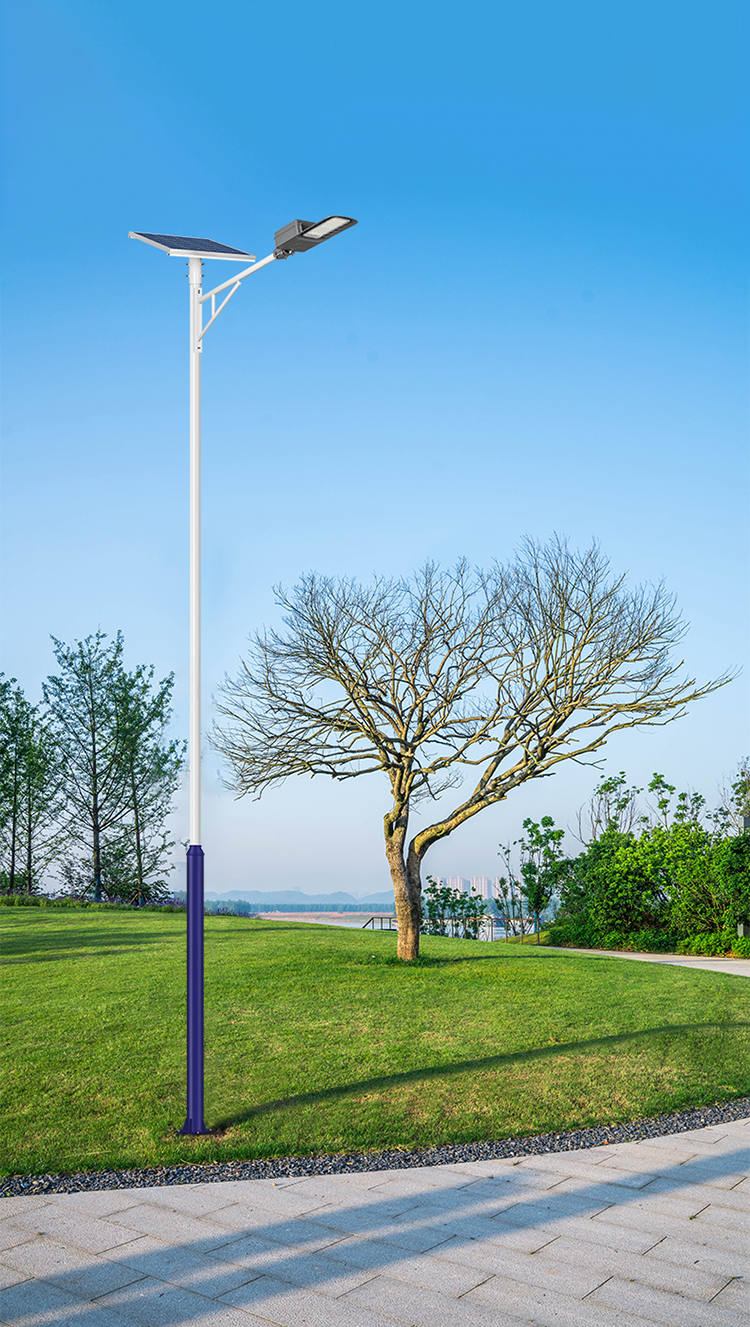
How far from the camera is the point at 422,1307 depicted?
11.6ft

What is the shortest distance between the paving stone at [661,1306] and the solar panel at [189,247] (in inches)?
247

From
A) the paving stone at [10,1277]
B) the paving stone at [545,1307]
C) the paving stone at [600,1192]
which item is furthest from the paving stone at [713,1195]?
the paving stone at [10,1277]

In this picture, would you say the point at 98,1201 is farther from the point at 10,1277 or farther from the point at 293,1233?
the point at 293,1233

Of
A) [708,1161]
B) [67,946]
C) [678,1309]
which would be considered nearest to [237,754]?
[67,946]

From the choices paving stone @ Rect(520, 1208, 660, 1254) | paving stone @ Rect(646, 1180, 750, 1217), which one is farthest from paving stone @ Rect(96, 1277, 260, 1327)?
paving stone @ Rect(646, 1180, 750, 1217)

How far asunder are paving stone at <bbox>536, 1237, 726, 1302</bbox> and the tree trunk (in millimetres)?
8873

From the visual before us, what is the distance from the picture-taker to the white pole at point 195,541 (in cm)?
588

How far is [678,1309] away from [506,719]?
1019 cm

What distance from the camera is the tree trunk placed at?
13055 mm

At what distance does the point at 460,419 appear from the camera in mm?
14656

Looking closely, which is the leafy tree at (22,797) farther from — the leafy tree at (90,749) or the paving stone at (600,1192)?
the paving stone at (600,1192)

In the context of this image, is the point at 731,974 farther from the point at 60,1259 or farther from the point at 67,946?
the point at 60,1259

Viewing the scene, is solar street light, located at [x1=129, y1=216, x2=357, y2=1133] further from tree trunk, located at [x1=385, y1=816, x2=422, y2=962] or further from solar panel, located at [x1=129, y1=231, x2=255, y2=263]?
tree trunk, located at [x1=385, y1=816, x2=422, y2=962]

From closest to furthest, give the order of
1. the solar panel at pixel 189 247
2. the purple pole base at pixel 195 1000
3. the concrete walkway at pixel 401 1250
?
the concrete walkway at pixel 401 1250 < the purple pole base at pixel 195 1000 < the solar panel at pixel 189 247
